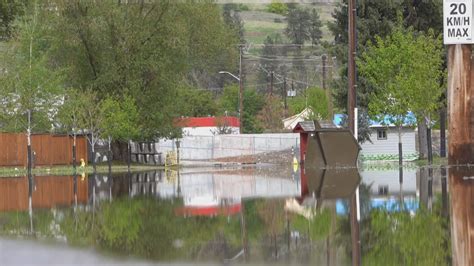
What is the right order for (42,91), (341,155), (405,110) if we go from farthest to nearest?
(42,91), (405,110), (341,155)

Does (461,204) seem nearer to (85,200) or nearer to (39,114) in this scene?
(85,200)

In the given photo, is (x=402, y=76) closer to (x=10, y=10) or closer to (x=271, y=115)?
(x=10, y=10)

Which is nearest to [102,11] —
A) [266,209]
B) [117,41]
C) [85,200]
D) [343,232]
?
[117,41]

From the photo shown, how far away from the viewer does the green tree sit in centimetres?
5381

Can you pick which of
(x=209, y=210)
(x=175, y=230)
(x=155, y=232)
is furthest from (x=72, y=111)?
(x=155, y=232)

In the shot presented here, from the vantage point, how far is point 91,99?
196ft

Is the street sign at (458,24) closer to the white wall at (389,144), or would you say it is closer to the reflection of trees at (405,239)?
the reflection of trees at (405,239)

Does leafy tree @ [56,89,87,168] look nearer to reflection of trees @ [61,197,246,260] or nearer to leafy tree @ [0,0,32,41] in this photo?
leafy tree @ [0,0,32,41]

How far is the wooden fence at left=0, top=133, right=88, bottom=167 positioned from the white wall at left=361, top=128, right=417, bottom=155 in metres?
20.2

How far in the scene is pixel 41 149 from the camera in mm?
64000

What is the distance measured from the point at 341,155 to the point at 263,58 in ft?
397

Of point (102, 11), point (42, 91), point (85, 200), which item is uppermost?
point (102, 11)

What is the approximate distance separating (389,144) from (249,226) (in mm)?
56942

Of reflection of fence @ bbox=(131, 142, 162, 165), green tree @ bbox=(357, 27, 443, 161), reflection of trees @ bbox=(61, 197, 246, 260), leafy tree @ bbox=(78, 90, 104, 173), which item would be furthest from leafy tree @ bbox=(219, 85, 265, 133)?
reflection of trees @ bbox=(61, 197, 246, 260)
